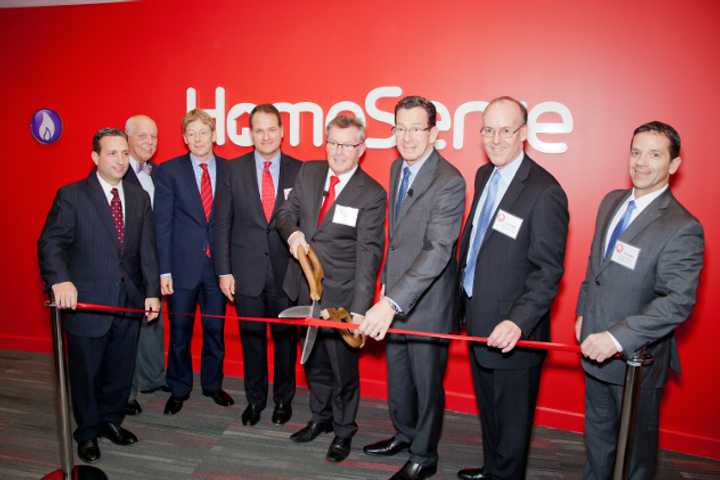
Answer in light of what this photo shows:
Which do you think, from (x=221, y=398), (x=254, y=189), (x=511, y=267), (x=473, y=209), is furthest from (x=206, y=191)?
(x=511, y=267)

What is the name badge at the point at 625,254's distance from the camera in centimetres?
224

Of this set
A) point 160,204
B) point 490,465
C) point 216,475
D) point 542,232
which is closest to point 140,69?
point 160,204

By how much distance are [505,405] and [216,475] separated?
1699 mm

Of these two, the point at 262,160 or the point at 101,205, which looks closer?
the point at 101,205

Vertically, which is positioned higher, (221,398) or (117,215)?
(117,215)

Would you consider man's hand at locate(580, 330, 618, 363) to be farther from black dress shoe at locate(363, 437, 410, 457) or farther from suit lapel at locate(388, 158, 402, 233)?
black dress shoe at locate(363, 437, 410, 457)

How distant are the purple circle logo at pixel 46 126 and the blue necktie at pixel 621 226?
14.8 ft

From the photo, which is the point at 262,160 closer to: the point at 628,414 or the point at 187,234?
the point at 187,234

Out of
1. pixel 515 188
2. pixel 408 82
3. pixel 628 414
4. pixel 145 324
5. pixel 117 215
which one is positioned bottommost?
pixel 145 324

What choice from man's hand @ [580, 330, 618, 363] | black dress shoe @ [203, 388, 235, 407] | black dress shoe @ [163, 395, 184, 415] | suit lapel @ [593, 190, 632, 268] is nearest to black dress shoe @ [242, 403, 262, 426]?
black dress shoe @ [203, 388, 235, 407]

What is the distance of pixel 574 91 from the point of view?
11.1 feet

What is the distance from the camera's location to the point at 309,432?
3.37 meters

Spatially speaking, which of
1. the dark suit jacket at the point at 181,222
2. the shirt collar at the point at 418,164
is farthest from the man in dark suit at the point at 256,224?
the shirt collar at the point at 418,164

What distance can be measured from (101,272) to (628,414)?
2.78 metres
